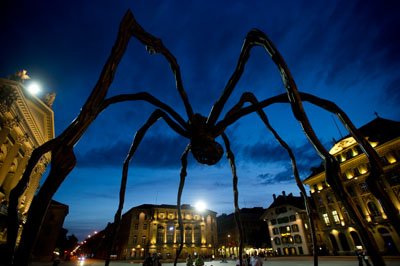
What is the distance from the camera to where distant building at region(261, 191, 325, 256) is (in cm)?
3944

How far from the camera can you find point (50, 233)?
37.8 m

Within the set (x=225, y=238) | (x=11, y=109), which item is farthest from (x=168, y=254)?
(x=11, y=109)

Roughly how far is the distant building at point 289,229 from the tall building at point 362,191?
641 centimetres

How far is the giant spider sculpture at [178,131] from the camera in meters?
1.29

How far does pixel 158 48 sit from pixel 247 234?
63.8 m

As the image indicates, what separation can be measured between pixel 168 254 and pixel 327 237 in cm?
3855

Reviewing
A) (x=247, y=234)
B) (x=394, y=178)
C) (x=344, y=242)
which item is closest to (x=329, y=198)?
(x=344, y=242)

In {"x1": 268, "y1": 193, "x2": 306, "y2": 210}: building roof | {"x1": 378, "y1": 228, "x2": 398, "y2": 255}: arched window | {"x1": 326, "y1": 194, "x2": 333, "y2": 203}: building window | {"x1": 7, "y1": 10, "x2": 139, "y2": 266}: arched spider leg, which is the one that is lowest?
{"x1": 378, "y1": 228, "x2": 398, "y2": 255}: arched window

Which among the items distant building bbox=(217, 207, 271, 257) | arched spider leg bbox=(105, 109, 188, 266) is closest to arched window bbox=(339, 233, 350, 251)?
distant building bbox=(217, 207, 271, 257)

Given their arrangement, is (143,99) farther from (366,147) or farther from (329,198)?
(329,198)

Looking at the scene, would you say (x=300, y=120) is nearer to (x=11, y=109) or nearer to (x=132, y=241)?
(x=11, y=109)

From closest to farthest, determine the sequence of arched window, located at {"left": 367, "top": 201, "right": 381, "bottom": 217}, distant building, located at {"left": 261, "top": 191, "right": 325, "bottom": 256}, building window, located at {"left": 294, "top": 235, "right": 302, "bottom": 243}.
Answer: arched window, located at {"left": 367, "top": 201, "right": 381, "bottom": 217}, distant building, located at {"left": 261, "top": 191, "right": 325, "bottom": 256}, building window, located at {"left": 294, "top": 235, "right": 302, "bottom": 243}

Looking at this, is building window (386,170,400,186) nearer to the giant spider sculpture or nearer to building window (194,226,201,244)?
the giant spider sculpture

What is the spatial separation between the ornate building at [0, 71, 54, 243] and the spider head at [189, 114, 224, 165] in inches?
676
